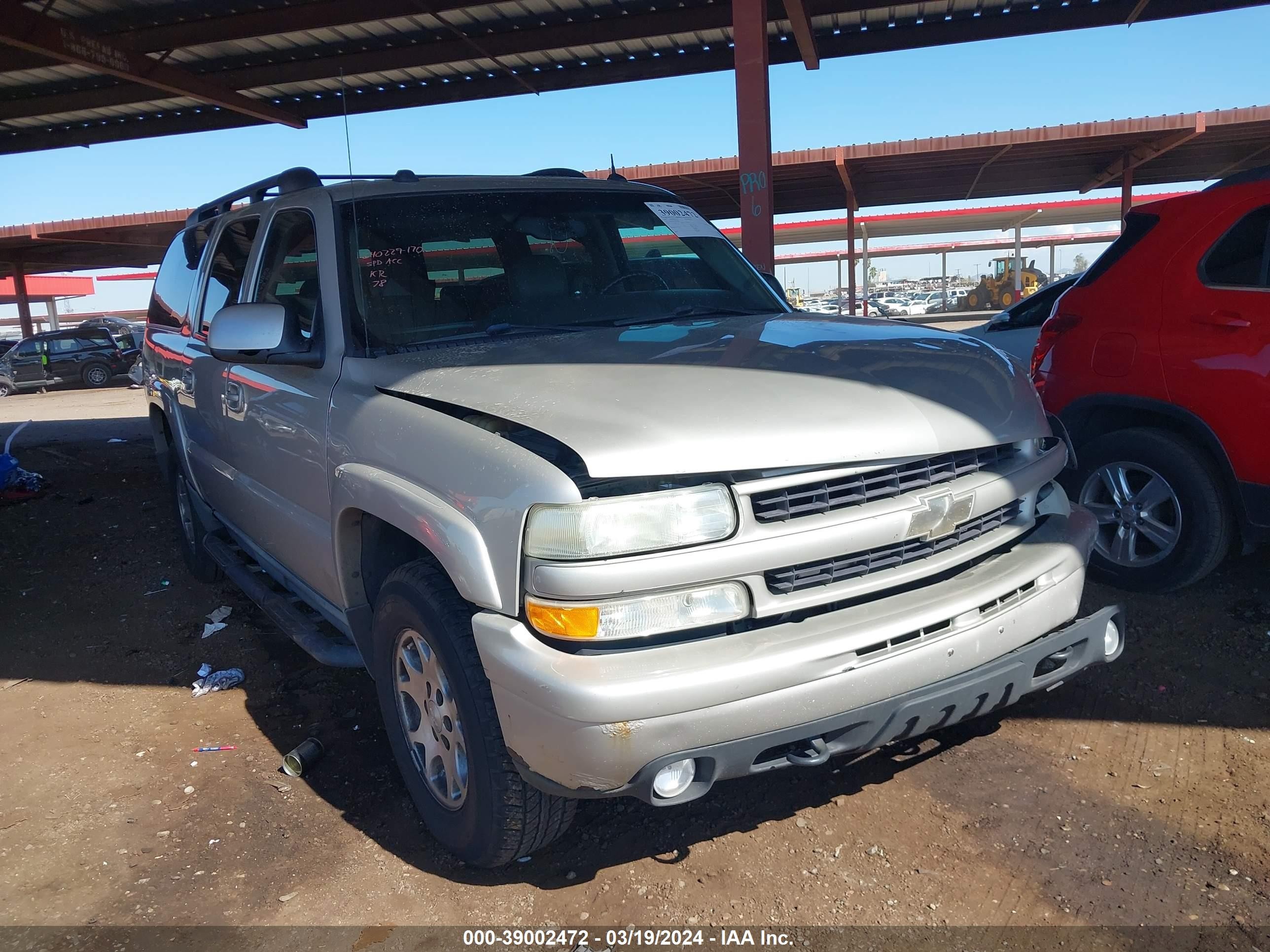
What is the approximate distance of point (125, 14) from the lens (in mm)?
10898

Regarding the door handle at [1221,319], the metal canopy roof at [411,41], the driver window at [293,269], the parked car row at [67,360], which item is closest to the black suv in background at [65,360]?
the parked car row at [67,360]

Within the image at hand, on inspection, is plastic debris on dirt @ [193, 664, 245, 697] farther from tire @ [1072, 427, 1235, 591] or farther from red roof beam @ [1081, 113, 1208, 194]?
red roof beam @ [1081, 113, 1208, 194]

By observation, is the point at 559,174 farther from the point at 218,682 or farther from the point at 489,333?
the point at 218,682

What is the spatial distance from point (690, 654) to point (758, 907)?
2.75ft

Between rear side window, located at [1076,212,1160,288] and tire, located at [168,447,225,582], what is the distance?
16.1 ft

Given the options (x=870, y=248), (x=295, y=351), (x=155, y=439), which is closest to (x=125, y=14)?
(x=155, y=439)

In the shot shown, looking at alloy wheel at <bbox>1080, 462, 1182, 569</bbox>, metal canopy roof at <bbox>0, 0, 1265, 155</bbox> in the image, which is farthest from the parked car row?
alloy wheel at <bbox>1080, 462, 1182, 569</bbox>

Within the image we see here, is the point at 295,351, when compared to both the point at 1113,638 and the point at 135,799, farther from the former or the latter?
the point at 1113,638

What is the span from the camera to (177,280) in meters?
5.49

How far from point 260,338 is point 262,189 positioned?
1.43m

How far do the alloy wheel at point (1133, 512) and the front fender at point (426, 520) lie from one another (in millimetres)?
3051

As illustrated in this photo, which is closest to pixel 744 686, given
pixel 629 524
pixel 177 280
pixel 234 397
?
pixel 629 524

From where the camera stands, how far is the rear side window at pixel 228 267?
413 centimetres

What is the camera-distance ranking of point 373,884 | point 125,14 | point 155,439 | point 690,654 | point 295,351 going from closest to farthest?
point 690,654 → point 373,884 → point 295,351 → point 155,439 → point 125,14
